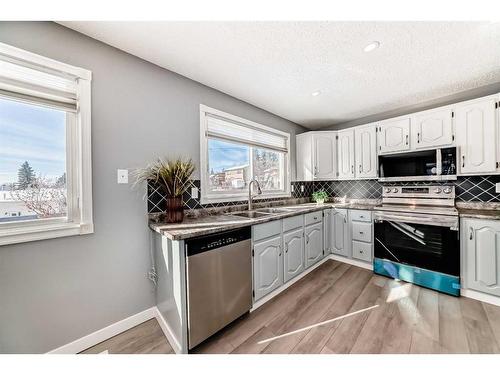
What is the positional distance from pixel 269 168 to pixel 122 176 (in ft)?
6.76

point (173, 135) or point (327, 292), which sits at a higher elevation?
point (173, 135)

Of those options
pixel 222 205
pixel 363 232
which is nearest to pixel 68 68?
pixel 222 205

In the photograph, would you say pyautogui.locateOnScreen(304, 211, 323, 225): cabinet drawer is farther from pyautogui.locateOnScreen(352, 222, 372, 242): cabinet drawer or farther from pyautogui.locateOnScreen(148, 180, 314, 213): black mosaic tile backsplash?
pyautogui.locateOnScreen(148, 180, 314, 213): black mosaic tile backsplash

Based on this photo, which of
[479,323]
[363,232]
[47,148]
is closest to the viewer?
[47,148]

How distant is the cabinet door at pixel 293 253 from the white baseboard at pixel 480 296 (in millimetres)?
1605

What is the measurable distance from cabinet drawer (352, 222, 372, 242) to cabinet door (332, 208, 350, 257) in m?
0.10

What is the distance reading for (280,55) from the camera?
1.67 metres

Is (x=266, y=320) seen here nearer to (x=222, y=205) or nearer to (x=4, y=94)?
(x=222, y=205)

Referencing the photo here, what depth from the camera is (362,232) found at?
8.93ft

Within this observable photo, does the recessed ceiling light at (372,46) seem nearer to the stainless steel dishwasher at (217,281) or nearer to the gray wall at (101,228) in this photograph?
the gray wall at (101,228)

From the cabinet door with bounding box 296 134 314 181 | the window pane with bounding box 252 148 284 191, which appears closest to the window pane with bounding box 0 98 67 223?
the window pane with bounding box 252 148 284 191

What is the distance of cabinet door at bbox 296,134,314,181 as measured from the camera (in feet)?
11.0

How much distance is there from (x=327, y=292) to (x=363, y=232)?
3.45ft

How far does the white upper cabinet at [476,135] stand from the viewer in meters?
2.09
